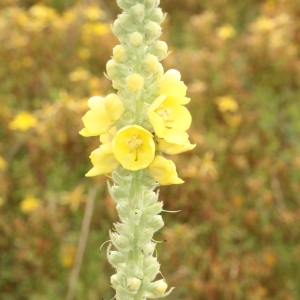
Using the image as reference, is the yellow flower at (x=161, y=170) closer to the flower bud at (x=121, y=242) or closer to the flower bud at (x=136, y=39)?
the flower bud at (x=121, y=242)

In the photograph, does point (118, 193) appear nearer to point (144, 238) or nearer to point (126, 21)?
point (144, 238)

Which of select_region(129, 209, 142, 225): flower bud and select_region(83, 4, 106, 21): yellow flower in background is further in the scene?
select_region(83, 4, 106, 21): yellow flower in background

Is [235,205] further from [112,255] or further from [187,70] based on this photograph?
[112,255]

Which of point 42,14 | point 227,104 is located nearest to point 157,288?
point 227,104

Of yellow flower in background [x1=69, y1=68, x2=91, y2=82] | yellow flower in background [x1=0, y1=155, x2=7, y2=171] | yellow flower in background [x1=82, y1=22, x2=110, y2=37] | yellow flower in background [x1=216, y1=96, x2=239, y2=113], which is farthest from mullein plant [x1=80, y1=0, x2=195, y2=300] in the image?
yellow flower in background [x1=82, y1=22, x2=110, y2=37]

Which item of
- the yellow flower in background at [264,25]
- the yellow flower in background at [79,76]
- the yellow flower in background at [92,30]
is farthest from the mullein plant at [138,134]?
the yellow flower in background at [264,25]

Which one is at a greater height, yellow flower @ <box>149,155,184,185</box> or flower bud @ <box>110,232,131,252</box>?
yellow flower @ <box>149,155,184,185</box>

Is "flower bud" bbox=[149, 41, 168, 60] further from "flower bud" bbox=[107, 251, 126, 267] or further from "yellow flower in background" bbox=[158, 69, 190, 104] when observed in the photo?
"flower bud" bbox=[107, 251, 126, 267]
